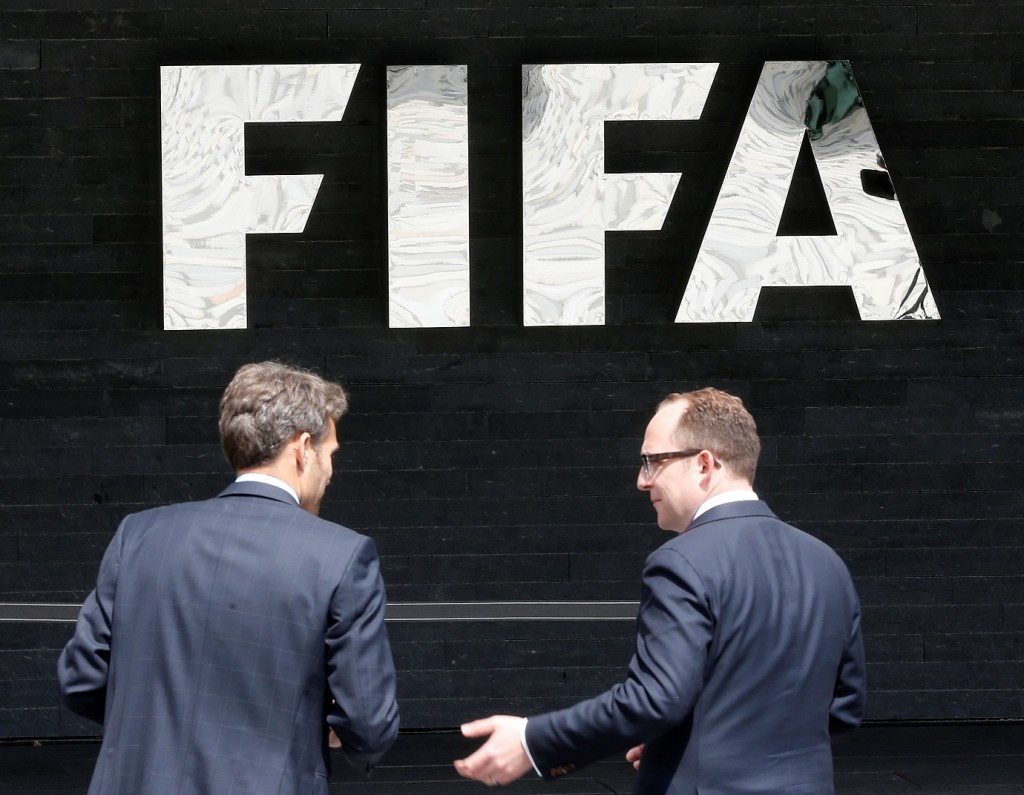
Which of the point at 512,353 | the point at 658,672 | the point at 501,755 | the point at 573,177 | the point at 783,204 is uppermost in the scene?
the point at 573,177

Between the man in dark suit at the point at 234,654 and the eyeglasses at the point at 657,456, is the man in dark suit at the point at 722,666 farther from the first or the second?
the man in dark suit at the point at 234,654

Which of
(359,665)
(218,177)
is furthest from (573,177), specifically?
(359,665)

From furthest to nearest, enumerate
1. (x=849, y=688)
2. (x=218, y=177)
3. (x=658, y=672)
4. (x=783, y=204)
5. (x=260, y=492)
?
(x=783, y=204) < (x=218, y=177) < (x=849, y=688) < (x=260, y=492) < (x=658, y=672)

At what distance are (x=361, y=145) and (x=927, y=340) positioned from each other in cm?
251

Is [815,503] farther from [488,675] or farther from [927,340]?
[488,675]

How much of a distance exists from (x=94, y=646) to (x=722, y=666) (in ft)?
3.51

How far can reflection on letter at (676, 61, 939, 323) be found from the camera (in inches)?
204

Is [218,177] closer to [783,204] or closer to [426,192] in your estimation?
[426,192]

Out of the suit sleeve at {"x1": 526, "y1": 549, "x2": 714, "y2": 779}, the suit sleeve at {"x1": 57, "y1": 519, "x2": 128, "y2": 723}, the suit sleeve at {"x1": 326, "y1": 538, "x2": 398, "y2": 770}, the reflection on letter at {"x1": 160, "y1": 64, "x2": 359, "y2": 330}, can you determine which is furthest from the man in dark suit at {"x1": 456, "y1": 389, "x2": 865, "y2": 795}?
the reflection on letter at {"x1": 160, "y1": 64, "x2": 359, "y2": 330}

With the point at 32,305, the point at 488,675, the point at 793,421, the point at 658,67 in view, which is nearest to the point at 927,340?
the point at 793,421

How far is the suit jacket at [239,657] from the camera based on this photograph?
2.05 meters

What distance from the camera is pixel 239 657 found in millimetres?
2062

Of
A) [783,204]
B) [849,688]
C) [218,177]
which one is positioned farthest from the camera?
[783,204]

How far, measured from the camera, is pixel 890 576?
17.5 feet
